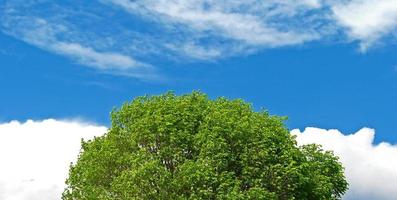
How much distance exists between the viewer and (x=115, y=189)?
4912 cm

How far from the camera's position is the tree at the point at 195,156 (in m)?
47.1

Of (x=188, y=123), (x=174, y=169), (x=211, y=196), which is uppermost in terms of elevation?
(x=188, y=123)

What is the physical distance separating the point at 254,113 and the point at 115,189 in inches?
496

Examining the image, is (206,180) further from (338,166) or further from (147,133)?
(338,166)

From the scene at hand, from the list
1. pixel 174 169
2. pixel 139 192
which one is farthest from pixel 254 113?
pixel 139 192

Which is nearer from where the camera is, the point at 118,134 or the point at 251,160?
the point at 251,160

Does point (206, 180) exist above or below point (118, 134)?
below

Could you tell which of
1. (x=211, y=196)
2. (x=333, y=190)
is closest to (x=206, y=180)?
(x=211, y=196)

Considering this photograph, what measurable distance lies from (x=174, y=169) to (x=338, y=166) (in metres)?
17.9

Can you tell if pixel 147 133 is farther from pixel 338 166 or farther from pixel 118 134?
pixel 338 166

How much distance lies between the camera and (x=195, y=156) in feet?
161

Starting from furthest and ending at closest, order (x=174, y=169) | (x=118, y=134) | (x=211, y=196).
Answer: (x=118, y=134), (x=174, y=169), (x=211, y=196)

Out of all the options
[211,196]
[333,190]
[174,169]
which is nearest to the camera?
[211,196]

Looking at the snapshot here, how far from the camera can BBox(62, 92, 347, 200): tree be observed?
47.1 metres
